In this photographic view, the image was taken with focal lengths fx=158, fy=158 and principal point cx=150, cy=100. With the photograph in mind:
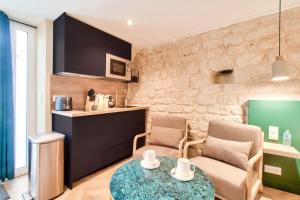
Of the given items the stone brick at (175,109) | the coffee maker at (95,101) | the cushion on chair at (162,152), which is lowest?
the cushion on chair at (162,152)

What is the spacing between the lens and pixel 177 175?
51.1 inches

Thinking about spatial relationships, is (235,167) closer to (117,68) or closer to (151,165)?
(151,165)

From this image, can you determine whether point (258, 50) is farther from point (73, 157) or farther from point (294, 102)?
point (73, 157)

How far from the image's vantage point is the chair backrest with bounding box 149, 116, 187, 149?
246cm

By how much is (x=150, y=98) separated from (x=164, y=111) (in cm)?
43

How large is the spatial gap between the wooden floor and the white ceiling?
226 cm

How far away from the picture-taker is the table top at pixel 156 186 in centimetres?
107

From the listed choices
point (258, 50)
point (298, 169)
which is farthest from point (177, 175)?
point (258, 50)

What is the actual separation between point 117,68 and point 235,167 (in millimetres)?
2336

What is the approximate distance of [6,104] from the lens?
2107 millimetres

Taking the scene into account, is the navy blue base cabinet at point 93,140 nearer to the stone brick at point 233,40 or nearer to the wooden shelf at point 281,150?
the stone brick at point 233,40

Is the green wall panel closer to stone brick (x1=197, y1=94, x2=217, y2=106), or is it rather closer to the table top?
stone brick (x1=197, y1=94, x2=217, y2=106)

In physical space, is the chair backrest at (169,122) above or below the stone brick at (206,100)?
below

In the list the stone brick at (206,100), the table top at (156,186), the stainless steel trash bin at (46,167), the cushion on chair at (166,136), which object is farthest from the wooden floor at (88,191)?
the stone brick at (206,100)
